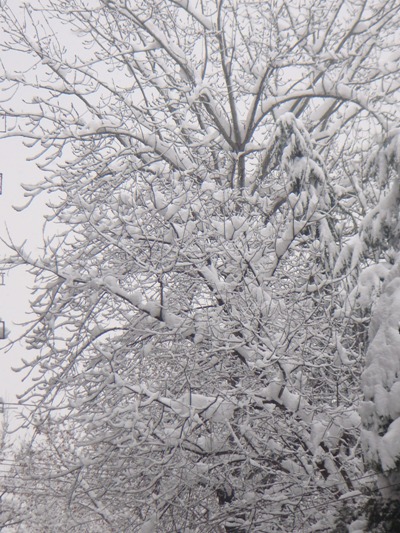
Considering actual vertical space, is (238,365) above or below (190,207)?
below

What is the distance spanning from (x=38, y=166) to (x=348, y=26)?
5.12 meters

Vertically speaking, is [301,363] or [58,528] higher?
[58,528]

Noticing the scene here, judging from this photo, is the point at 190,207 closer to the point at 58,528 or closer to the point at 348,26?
the point at 348,26

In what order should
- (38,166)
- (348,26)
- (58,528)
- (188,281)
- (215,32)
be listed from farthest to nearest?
(58,528) → (348,26) → (215,32) → (38,166) → (188,281)

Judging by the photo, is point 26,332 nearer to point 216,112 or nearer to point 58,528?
point 216,112

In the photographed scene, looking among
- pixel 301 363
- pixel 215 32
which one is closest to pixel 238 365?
pixel 301 363

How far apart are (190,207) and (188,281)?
1.14 metres

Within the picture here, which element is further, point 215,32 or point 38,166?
point 215,32

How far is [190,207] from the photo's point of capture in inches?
265

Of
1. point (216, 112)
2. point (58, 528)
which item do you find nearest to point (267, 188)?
point (216, 112)

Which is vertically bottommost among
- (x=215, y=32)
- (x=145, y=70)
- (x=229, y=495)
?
(x=229, y=495)

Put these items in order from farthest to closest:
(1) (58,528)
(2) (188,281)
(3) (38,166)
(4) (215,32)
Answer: (1) (58,528) < (4) (215,32) < (3) (38,166) < (2) (188,281)

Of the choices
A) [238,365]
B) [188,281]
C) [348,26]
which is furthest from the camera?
[348,26]

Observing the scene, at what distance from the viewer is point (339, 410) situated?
218 inches
